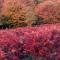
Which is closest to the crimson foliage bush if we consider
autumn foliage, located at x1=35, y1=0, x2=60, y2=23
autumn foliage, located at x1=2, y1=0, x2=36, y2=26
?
autumn foliage, located at x1=2, y1=0, x2=36, y2=26

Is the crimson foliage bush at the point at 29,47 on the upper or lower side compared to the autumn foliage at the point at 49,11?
upper

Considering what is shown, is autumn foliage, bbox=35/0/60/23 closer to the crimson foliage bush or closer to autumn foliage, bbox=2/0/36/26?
autumn foliage, bbox=2/0/36/26

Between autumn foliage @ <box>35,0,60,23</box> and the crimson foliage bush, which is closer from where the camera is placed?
the crimson foliage bush

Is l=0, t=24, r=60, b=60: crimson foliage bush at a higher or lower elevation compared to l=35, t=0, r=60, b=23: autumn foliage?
higher

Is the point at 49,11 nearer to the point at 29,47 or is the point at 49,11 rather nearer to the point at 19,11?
the point at 19,11

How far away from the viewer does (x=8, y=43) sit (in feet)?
30.8

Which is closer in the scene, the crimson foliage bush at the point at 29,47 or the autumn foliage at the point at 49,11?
the crimson foliage bush at the point at 29,47

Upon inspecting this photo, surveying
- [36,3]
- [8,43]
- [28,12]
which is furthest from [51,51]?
[36,3]

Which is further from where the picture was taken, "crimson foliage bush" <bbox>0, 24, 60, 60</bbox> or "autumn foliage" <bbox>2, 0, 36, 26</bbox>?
"autumn foliage" <bbox>2, 0, 36, 26</bbox>

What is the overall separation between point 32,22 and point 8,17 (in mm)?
1470

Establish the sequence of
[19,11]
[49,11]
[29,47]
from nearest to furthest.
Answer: [29,47] → [49,11] → [19,11]

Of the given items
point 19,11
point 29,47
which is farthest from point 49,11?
point 29,47

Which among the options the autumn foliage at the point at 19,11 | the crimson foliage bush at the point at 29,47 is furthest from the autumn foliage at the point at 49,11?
the crimson foliage bush at the point at 29,47

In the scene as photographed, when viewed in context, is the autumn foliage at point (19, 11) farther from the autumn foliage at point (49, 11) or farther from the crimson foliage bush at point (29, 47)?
the crimson foliage bush at point (29, 47)
